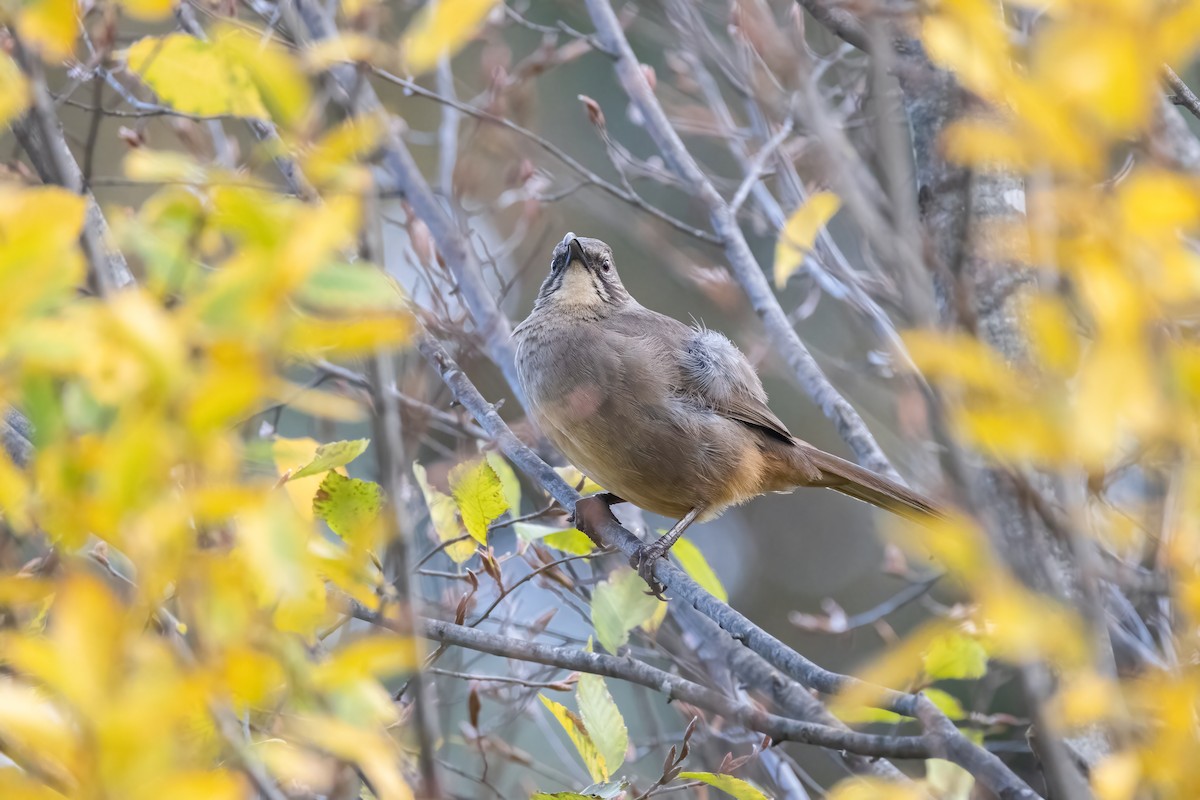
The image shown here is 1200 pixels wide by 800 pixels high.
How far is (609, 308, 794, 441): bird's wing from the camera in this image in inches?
173

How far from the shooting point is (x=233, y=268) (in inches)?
44.7

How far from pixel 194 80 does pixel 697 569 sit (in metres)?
2.00

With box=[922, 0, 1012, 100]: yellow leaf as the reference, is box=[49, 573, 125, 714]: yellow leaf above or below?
below

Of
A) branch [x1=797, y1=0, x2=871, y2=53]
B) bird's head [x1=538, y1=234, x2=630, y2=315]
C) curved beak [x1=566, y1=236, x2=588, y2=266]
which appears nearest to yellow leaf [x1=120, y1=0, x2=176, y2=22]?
branch [x1=797, y1=0, x2=871, y2=53]

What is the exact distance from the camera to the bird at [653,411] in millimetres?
4020

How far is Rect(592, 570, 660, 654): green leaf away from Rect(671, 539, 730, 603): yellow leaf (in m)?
0.31

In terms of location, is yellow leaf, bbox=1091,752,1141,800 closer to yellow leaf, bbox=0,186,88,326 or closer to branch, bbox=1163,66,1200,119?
yellow leaf, bbox=0,186,88,326

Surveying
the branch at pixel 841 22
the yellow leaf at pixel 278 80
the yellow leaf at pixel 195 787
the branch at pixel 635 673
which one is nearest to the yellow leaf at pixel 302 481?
the branch at pixel 635 673

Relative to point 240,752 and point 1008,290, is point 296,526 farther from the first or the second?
point 1008,290

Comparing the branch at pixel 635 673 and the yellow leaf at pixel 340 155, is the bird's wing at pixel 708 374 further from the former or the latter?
the yellow leaf at pixel 340 155

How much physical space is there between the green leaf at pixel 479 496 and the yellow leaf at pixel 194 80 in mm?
1004

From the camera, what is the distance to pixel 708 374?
14.5 feet

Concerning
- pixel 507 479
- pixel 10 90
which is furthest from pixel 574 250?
pixel 10 90

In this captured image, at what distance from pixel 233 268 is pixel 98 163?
25.0 feet
